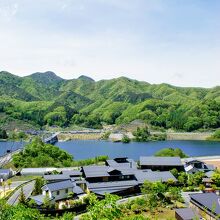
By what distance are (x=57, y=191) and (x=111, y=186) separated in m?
4.59

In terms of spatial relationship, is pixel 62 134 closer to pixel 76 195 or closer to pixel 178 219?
pixel 76 195

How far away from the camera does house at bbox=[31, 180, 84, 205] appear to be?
2514 cm

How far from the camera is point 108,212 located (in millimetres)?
8031

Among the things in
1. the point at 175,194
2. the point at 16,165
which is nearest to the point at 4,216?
the point at 175,194

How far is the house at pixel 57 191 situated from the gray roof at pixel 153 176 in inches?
209

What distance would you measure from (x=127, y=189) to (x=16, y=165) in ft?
72.9

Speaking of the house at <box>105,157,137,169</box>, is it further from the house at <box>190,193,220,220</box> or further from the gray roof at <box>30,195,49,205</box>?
the house at <box>190,193,220,220</box>

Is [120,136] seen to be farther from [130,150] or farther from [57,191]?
[57,191]

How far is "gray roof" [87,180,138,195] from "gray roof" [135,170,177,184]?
0.85m

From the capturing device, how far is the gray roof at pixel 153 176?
29.5m

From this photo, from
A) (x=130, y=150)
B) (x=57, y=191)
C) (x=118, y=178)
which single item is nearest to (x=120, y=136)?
(x=130, y=150)

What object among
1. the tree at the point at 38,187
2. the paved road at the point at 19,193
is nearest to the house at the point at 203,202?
the tree at the point at 38,187

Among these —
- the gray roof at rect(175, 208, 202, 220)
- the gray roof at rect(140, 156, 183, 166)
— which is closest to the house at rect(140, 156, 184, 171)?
the gray roof at rect(140, 156, 183, 166)

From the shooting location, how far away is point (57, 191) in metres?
25.7
